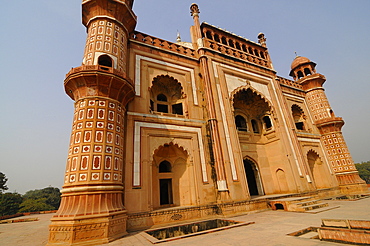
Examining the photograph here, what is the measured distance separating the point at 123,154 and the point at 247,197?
7.41 m

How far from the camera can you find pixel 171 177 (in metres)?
11.0

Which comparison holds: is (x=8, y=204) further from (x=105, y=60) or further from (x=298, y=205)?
(x=298, y=205)

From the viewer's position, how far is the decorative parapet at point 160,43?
490 inches

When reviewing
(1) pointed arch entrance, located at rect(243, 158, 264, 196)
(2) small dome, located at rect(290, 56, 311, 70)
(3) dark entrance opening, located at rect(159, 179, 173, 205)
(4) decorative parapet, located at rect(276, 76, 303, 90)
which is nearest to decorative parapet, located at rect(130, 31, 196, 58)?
(3) dark entrance opening, located at rect(159, 179, 173, 205)

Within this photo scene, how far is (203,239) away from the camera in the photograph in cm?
556

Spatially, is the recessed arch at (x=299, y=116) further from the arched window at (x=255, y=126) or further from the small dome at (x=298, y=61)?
the small dome at (x=298, y=61)

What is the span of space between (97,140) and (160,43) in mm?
8455

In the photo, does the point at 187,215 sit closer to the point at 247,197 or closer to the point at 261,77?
the point at 247,197

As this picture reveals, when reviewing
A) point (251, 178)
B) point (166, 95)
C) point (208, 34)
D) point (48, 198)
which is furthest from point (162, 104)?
point (48, 198)

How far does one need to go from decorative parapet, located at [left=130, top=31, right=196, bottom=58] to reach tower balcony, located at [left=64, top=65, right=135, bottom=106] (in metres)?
4.67

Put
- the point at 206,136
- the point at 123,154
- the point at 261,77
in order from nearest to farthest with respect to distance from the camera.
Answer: the point at 123,154 < the point at 206,136 < the point at 261,77

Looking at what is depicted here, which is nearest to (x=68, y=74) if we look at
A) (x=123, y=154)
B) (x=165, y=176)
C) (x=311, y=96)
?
(x=123, y=154)

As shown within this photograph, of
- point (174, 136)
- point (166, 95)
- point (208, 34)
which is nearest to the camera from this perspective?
point (174, 136)

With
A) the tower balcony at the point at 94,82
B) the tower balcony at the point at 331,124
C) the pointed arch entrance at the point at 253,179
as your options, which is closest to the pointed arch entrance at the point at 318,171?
the tower balcony at the point at 331,124
